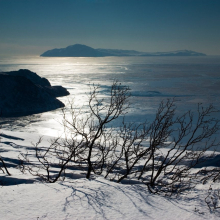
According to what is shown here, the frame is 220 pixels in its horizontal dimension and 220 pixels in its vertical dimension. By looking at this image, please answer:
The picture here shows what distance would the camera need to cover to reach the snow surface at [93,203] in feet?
10.00

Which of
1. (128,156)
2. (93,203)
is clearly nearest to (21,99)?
(128,156)

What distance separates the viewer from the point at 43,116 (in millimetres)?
17219

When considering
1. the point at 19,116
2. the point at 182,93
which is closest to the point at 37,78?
the point at 19,116

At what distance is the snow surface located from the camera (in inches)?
120

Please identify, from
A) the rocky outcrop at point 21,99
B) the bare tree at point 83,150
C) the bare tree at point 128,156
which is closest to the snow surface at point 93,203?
the bare tree at point 128,156

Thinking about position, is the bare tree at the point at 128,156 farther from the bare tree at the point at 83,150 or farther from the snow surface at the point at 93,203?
the snow surface at the point at 93,203

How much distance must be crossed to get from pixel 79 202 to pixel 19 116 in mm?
15445

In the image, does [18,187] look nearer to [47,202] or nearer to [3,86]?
[47,202]

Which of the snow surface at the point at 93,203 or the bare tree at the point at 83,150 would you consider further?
the bare tree at the point at 83,150

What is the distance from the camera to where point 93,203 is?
3406mm

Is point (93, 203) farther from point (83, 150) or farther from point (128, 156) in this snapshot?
point (128, 156)

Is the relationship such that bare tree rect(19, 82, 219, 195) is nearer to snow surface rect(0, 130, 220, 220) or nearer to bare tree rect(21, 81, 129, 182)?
bare tree rect(21, 81, 129, 182)

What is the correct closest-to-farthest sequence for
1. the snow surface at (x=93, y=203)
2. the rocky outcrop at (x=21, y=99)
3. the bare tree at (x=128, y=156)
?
the snow surface at (x=93, y=203) < the bare tree at (x=128, y=156) < the rocky outcrop at (x=21, y=99)

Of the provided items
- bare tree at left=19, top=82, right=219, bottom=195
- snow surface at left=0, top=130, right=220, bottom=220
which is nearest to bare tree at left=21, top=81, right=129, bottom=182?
bare tree at left=19, top=82, right=219, bottom=195
